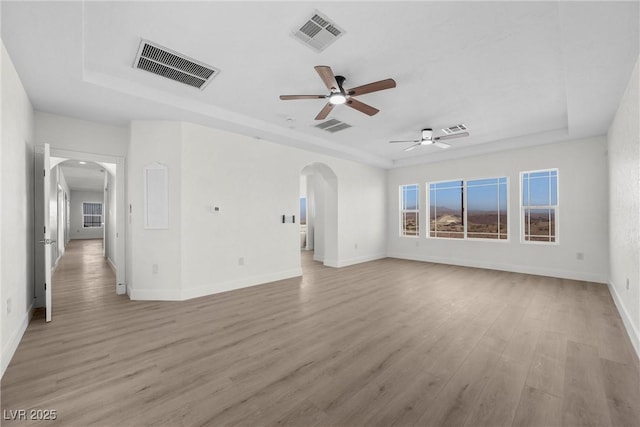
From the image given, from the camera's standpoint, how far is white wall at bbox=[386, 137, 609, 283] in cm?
516

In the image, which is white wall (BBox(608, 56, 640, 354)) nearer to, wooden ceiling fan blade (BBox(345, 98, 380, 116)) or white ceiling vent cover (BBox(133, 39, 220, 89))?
wooden ceiling fan blade (BBox(345, 98, 380, 116))

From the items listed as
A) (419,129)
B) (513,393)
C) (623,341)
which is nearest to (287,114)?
(419,129)

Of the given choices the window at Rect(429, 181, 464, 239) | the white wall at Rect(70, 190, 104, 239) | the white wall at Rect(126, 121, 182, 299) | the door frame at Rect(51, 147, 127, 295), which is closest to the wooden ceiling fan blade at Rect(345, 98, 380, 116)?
the white wall at Rect(126, 121, 182, 299)

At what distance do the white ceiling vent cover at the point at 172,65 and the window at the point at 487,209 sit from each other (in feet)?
21.1

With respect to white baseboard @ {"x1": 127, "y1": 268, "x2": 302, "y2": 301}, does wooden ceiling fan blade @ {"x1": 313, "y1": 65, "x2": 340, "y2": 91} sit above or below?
above

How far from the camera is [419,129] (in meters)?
5.22

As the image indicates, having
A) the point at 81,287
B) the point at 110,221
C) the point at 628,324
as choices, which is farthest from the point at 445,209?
the point at 110,221

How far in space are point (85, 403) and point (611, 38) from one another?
194 inches

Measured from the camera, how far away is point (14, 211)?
2.66 meters

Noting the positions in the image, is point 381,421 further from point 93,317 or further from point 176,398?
point 93,317

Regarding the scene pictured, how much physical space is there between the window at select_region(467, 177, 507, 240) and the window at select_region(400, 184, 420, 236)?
4.57ft

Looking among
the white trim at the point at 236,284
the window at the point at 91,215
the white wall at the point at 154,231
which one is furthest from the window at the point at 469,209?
the window at the point at 91,215

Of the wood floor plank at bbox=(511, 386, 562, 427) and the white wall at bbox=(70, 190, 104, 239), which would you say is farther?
the white wall at bbox=(70, 190, 104, 239)

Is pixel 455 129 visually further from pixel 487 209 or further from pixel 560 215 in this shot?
pixel 560 215
